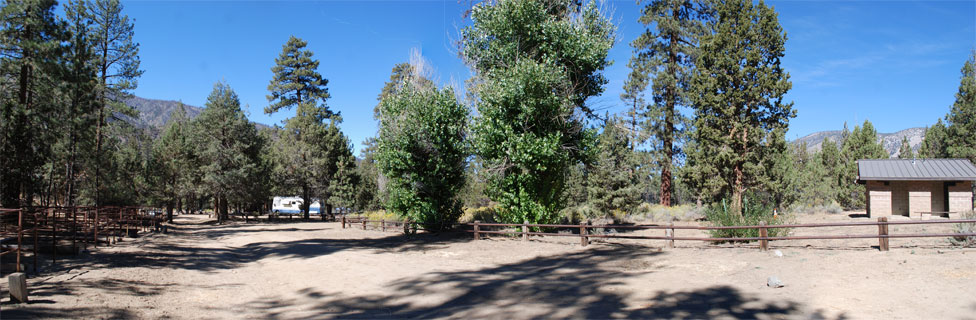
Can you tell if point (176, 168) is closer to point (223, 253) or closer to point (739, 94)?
point (223, 253)

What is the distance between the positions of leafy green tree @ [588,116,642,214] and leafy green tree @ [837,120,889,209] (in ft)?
71.3

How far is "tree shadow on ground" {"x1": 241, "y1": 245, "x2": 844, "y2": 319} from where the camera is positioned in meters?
7.42

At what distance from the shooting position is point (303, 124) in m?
43.8

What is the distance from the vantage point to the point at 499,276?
11.2 m

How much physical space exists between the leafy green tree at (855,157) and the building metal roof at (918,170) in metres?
11.0

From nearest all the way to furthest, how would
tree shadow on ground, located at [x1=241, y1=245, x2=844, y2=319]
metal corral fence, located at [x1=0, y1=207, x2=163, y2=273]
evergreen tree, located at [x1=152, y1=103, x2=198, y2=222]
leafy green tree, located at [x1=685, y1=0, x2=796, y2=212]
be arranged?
tree shadow on ground, located at [x1=241, y1=245, x2=844, y2=319] → metal corral fence, located at [x1=0, y1=207, x2=163, y2=273] → leafy green tree, located at [x1=685, y1=0, x2=796, y2=212] → evergreen tree, located at [x1=152, y1=103, x2=198, y2=222]

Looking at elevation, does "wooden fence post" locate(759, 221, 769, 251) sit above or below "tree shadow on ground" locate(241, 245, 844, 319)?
above

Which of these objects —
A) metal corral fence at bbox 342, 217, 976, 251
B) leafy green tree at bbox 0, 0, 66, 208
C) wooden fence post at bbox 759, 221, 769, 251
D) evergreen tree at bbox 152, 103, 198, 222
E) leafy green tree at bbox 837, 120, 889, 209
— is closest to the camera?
metal corral fence at bbox 342, 217, 976, 251

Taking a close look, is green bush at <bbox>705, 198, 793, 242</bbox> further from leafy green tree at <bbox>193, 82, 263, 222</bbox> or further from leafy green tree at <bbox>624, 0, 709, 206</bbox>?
leafy green tree at <bbox>193, 82, 263, 222</bbox>

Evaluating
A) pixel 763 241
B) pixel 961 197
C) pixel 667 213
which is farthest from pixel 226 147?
pixel 961 197

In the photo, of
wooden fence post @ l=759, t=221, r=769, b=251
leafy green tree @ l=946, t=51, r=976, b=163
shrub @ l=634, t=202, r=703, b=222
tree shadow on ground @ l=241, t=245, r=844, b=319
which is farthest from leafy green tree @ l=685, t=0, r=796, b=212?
leafy green tree @ l=946, t=51, r=976, b=163

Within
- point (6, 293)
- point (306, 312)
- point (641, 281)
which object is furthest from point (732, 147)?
point (6, 293)

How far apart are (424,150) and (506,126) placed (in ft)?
15.6

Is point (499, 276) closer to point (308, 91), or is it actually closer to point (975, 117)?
point (308, 91)
